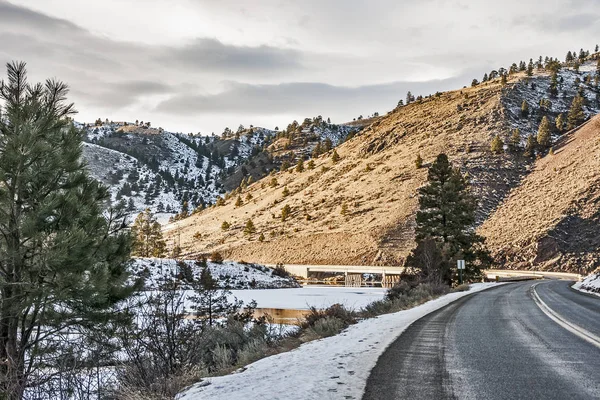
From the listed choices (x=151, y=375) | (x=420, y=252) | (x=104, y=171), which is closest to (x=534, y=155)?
(x=420, y=252)

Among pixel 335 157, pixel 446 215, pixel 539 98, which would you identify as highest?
pixel 539 98

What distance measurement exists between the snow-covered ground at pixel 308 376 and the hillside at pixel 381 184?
1898 inches

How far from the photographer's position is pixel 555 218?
206ft

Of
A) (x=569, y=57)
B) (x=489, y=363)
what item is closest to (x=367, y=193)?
(x=489, y=363)

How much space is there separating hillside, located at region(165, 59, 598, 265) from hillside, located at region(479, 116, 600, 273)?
180 inches

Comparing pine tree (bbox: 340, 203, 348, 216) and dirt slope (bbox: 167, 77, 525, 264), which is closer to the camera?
dirt slope (bbox: 167, 77, 525, 264)

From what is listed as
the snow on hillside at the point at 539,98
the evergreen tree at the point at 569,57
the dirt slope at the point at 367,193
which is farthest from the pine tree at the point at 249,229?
the evergreen tree at the point at 569,57

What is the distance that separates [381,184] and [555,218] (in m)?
30.6

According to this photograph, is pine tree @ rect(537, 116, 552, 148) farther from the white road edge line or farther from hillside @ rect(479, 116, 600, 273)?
the white road edge line

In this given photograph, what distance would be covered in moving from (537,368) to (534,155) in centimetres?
9285

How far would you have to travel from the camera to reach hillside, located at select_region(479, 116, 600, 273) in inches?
2287

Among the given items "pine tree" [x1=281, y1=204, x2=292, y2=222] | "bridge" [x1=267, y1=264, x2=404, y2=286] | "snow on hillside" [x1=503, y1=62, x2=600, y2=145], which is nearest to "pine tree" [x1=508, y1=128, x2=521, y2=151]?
"snow on hillside" [x1=503, y1=62, x2=600, y2=145]

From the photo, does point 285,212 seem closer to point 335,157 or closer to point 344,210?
point 344,210

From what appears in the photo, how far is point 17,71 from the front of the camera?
11.2 m
